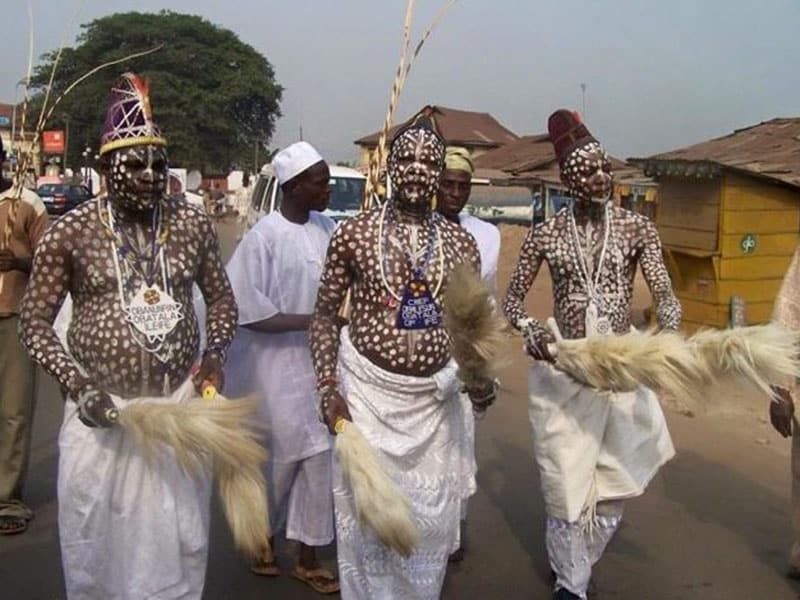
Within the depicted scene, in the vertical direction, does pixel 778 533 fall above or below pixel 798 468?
below

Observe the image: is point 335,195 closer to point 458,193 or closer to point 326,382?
point 458,193

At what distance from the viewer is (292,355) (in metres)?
4.45

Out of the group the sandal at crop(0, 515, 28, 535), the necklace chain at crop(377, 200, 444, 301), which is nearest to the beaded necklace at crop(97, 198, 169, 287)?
the necklace chain at crop(377, 200, 444, 301)

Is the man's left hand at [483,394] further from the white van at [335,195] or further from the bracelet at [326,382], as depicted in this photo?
the white van at [335,195]

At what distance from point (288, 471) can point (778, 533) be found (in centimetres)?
259

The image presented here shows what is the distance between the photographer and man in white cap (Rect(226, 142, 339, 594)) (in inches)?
173

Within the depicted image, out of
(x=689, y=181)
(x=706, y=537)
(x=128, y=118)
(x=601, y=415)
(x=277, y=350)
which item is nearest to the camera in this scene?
(x=128, y=118)

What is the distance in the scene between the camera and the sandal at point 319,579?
4.32 m

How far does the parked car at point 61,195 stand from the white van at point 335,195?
58.4ft

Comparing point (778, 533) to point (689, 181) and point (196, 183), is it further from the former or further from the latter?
point (196, 183)

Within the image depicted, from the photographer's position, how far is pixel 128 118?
3270 millimetres

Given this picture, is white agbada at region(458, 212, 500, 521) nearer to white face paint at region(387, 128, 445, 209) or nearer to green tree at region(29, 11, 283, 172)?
white face paint at region(387, 128, 445, 209)

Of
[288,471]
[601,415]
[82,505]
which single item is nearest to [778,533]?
[601,415]

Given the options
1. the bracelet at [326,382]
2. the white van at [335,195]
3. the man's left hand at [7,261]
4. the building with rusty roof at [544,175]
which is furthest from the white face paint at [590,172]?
the building with rusty roof at [544,175]
